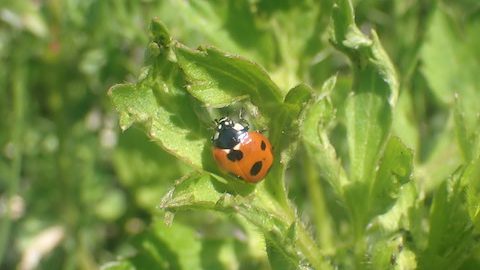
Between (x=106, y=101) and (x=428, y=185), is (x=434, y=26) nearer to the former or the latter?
(x=428, y=185)

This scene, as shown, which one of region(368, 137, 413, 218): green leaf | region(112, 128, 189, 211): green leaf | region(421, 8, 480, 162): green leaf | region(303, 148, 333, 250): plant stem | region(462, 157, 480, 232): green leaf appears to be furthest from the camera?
region(112, 128, 189, 211): green leaf

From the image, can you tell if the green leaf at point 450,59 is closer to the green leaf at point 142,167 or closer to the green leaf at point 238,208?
the green leaf at point 142,167

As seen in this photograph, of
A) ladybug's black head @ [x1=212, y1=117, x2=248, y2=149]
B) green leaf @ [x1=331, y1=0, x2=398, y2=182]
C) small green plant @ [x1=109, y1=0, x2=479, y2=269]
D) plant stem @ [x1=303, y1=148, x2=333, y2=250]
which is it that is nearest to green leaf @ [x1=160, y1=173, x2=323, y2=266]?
small green plant @ [x1=109, y1=0, x2=479, y2=269]

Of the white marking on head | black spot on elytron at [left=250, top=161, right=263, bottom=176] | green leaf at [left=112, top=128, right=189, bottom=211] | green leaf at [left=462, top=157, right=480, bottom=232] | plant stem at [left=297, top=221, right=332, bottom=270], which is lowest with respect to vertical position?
green leaf at [left=112, top=128, right=189, bottom=211]

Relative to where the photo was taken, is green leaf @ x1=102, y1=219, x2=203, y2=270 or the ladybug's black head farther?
green leaf @ x1=102, y1=219, x2=203, y2=270

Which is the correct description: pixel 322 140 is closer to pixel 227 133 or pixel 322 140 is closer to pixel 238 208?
pixel 227 133

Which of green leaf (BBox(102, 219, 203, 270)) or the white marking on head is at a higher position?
the white marking on head

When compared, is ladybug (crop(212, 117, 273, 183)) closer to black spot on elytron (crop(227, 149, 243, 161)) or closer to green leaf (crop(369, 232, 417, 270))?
black spot on elytron (crop(227, 149, 243, 161))

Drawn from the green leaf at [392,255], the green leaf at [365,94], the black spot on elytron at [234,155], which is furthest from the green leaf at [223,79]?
the green leaf at [392,255]

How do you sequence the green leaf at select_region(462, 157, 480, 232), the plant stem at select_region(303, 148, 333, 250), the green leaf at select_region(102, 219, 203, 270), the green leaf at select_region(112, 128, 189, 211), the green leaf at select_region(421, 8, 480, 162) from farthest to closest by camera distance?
the green leaf at select_region(112, 128, 189, 211)
the green leaf at select_region(421, 8, 480, 162)
the plant stem at select_region(303, 148, 333, 250)
the green leaf at select_region(102, 219, 203, 270)
the green leaf at select_region(462, 157, 480, 232)
